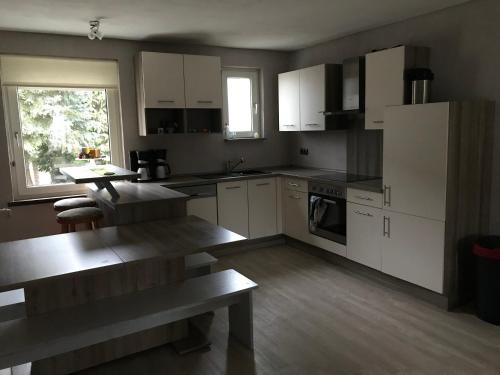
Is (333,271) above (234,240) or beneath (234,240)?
beneath

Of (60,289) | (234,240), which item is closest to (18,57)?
(60,289)

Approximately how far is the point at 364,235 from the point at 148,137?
260 centimetres

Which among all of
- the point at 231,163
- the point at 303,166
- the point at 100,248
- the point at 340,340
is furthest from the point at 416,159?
the point at 231,163

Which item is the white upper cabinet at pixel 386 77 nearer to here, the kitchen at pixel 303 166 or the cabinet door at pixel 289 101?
the kitchen at pixel 303 166

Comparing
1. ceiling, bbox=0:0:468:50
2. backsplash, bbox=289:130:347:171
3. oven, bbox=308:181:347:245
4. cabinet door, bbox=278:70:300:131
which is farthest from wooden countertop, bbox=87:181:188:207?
backsplash, bbox=289:130:347:171

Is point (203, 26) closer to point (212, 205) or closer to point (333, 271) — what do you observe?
point (212, 205)

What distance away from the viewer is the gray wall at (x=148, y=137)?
4.03 meters

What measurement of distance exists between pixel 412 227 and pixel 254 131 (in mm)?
2669

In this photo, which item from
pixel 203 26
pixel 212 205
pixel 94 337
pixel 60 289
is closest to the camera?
pixel 94 337

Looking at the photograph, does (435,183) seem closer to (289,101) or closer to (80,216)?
(289,101)

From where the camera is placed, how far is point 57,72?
13.6ft

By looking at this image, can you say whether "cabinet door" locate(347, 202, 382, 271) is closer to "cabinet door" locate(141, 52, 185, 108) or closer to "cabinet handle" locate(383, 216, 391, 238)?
"cabinet handle" locate(383, 216, 391, 238)

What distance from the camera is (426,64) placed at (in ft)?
12.0

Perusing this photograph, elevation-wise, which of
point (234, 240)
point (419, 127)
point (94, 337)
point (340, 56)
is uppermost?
point (340, 56)
